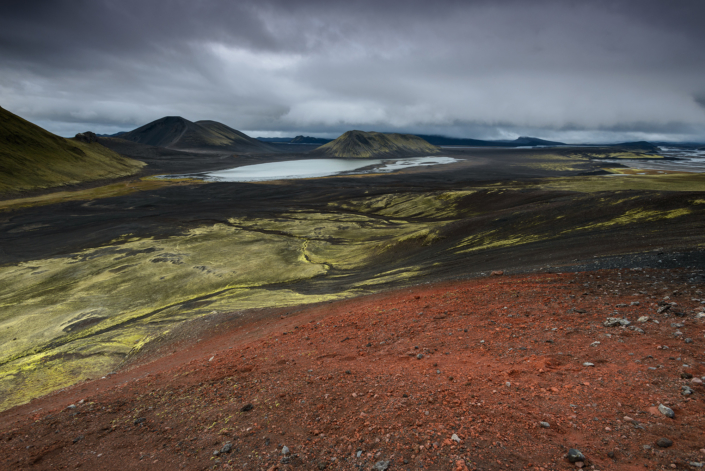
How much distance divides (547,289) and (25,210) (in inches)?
3792

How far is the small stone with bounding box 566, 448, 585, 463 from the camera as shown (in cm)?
415

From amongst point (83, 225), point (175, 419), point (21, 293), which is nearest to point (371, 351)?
point (175, 419)

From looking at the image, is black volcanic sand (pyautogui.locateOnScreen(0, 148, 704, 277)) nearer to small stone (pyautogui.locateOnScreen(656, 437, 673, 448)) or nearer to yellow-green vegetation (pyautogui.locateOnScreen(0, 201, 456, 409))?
yellow-green vegetation (pyautogui.locateOnScreen(0, 201, 456, 409))

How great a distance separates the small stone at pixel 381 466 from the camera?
15.0 feet

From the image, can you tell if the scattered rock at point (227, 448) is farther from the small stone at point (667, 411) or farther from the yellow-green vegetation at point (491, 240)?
the yellow-green vegetation at point (491, 240)

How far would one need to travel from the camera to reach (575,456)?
416 centimetres

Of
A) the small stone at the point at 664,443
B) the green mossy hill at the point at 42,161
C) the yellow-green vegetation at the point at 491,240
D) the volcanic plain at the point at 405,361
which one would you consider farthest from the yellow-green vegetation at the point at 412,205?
the green mossy hill at the point at 42,161

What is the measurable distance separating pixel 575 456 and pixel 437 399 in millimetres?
2261

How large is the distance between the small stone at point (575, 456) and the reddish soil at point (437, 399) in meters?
0.07

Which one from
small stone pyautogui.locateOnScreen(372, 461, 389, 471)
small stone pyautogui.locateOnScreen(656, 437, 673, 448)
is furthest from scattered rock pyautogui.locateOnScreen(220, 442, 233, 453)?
small stone pyautogui.locateOnScreen(656, 437, 673, 448)

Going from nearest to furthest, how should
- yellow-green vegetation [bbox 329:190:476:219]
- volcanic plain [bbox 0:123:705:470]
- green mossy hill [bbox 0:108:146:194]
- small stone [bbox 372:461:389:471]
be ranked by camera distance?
small stone [bbox 372:461:389:471] < volcanic plain [bbox 0:123:705:470] < yellow-green vegetation [bbox 329:190:476:219] < green mossy hill [bbox 0:108:146:194]

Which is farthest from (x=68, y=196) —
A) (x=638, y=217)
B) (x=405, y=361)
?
(x=638, y=217)

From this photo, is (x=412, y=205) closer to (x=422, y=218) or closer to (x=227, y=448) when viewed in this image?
(x=422, y=218)

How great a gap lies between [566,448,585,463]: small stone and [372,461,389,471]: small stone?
239cm
